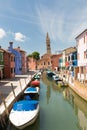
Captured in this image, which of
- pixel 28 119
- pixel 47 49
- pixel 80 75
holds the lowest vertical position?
pixel 28 119

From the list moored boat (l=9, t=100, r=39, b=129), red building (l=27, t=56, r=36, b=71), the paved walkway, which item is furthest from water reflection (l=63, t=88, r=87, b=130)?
red building (l=27, t=56, r=36, b=71)

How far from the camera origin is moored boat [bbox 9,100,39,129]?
12.8 meters

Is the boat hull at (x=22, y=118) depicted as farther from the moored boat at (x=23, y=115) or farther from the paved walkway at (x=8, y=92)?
the paved walkway at (x=8, y=92)

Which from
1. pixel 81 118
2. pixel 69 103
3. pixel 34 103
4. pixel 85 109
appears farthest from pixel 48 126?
pixel 69 103

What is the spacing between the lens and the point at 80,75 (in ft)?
109

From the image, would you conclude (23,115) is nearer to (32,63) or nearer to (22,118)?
(22,118)

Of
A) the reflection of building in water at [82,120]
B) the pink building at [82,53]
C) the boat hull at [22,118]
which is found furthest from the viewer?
the pink building at [82,53]

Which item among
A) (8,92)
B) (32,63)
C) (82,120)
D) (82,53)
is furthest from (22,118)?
(32,63)

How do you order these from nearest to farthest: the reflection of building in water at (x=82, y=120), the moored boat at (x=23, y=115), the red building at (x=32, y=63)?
the moored boat at (x=23, y=115), the reflection of building in water at (x=82, y=120), the red building at (x=32, y=63)

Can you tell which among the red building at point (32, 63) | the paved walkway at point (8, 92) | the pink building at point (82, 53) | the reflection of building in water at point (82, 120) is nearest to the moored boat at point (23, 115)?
the paved walkway at point (8, 92)

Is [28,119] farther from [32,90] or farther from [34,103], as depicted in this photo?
[32,90]

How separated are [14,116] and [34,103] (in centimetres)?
267

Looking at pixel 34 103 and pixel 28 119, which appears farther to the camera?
pixel 34 103

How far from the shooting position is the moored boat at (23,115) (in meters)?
12.8
